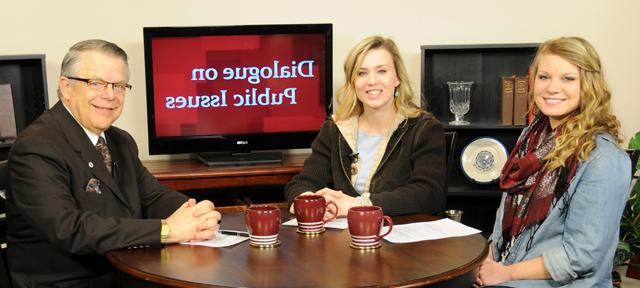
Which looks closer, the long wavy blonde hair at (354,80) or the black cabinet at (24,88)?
the long wavy blonde hair at (354,80)

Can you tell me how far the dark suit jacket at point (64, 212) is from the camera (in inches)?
92.0

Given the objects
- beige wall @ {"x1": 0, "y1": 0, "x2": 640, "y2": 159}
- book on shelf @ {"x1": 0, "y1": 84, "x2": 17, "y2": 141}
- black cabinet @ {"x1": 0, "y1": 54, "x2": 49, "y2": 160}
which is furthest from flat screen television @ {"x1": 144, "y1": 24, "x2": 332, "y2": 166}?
book on shelf @ {"x1": 0, "y1": 84, "x2": 17, "y2": 141}

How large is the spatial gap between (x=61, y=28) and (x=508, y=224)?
2.59 metres

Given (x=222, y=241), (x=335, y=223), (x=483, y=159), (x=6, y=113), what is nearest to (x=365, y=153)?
(x=335, y=223)

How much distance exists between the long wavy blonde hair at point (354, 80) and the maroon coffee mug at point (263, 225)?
3.53 feet

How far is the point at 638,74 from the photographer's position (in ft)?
15.7

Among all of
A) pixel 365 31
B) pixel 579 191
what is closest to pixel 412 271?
pixel 579 191

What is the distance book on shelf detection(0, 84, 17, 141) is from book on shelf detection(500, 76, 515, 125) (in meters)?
2.42

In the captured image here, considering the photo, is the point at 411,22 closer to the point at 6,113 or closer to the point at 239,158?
the point at 239,158

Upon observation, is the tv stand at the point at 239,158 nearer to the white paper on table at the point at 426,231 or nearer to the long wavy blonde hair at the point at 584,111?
the white paper on table at the point at 426,231

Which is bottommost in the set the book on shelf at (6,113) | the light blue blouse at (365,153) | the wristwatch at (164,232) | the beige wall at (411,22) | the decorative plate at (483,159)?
the decorative plate at (483,159)

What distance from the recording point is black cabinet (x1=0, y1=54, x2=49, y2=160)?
4.22 m

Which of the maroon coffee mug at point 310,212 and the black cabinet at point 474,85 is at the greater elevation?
the black cabinet at point 474,85

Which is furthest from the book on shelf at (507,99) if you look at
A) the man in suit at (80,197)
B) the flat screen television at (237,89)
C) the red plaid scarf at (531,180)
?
the man in suit at (80,197)
